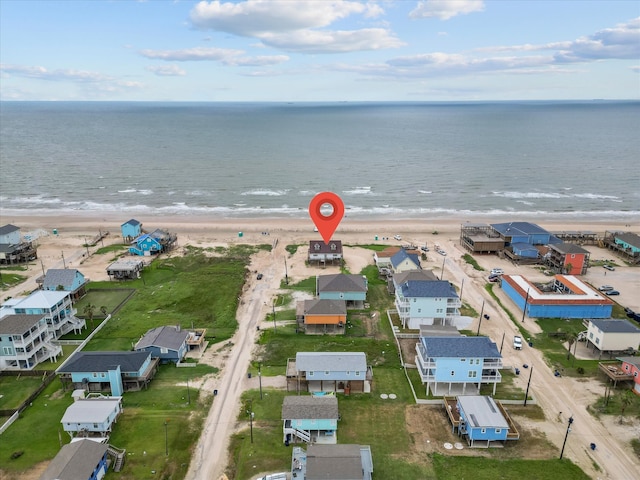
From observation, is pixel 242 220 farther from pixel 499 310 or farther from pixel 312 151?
pixel 312 151

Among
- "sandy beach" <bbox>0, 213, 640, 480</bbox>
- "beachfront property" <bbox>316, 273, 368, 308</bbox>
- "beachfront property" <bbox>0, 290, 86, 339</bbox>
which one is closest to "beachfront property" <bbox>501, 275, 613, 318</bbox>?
"sandy beach" <bbox>0, 213, 640, 480</bbox>

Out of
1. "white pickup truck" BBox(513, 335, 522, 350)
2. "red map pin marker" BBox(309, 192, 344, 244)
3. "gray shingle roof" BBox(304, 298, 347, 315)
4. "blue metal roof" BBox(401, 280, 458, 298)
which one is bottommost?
"white pickup truck" BBox(513, 335, 522, 350)

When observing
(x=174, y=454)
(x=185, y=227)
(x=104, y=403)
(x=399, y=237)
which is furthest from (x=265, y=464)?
(x=185, y=227)

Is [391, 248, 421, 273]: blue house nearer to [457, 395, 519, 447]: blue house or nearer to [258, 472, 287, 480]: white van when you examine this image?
[457, 395, 519, 447]: blue house

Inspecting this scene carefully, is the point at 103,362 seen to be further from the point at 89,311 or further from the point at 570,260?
the point at 570,260

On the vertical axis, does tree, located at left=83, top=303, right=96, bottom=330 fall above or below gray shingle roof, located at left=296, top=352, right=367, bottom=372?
below

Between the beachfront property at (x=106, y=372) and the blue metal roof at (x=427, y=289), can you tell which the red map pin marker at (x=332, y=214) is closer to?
the blue metal roof at (x=427, y=289)
